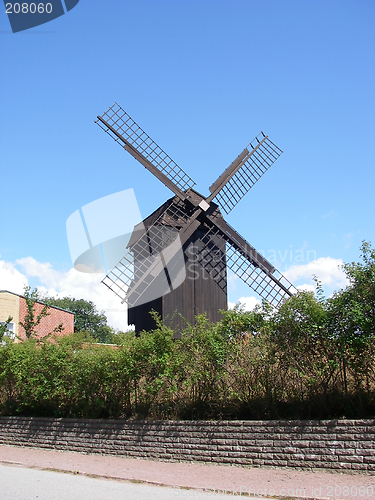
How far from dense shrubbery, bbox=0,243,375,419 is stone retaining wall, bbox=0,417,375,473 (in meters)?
0.58

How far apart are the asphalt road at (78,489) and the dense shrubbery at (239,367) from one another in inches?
109

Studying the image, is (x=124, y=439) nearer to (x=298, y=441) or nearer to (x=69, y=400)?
(x=69, y=400)

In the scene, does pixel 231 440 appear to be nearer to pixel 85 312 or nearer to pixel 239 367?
pixel 239 367

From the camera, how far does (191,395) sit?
1122 centimetres

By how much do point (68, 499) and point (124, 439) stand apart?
14.2ft

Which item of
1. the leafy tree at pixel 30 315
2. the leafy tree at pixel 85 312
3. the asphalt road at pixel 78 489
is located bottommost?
the asphalt road at pixel 78 489

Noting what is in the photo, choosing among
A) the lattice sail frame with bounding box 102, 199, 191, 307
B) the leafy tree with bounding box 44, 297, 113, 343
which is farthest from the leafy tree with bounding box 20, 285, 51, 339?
the leafy tree with bounding box 44, 297, 113, 343

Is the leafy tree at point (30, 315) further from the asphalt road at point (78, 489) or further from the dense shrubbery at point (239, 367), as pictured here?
the asphalt road at point (78, 489)

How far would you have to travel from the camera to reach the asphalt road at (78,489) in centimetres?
738

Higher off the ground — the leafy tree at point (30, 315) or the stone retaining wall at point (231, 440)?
the leafy tree at point (30, 315)

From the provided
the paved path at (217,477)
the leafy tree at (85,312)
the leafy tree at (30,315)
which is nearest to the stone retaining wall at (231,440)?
the paved path at (217,477)

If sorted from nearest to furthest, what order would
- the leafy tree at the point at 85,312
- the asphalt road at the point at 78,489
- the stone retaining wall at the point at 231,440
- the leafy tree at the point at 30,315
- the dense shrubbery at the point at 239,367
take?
the asphalt road at the point at 78,489
the stone retaining wall at the point at 231,440
the dense shrubbery at the point at 239,367
the leafy tree at the point at 30,315
the leafy tree at the point at 85,312

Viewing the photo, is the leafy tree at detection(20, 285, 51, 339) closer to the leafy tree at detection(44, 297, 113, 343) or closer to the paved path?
the paved path

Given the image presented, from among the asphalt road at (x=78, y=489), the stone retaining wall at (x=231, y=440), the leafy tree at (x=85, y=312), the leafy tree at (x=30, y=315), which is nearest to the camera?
the asphalt road at (x=78, y=489)
